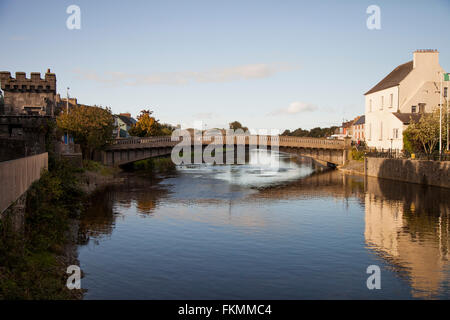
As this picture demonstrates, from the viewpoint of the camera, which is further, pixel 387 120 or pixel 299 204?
pixel 387 120

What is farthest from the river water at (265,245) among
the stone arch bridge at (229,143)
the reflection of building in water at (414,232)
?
A: the stone arch bridge at (229,143)

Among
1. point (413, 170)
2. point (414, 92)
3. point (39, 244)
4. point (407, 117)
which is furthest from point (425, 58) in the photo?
point (39, 244)

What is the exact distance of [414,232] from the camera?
82.7 feet

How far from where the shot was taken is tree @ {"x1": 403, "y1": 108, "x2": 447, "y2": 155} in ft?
171

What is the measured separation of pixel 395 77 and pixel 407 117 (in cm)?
969

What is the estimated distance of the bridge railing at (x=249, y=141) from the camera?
64938 millimetres

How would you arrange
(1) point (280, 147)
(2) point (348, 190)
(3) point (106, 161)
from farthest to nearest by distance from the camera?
(1) point (280, 147), (3) point (106, 161), (2) point (348, 190)

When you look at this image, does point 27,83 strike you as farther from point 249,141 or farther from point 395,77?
point 395,77

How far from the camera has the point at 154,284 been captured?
53.4 feet

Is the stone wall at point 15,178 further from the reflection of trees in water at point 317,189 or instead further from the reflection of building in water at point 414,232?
the reflection of trees in water at point 317,189

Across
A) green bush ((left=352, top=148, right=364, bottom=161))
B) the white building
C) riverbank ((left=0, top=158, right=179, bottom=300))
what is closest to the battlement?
riverbank ((left=0, top=158, right=179, bottom=300))
